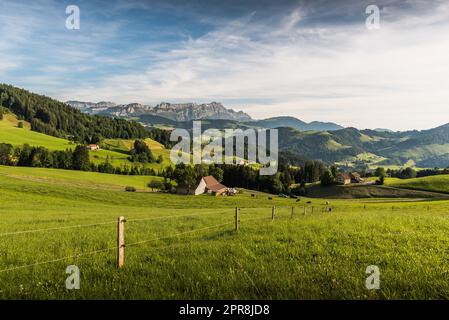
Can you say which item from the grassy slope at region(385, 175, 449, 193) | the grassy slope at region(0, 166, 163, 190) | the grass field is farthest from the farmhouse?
the grass field

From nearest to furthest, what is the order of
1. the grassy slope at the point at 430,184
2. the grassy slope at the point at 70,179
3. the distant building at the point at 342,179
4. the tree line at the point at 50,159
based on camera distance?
the grassy slope at the point at 70,179, the grassy slope at the point at 430,184, the tree line at the point at 50,159, the distant building at the point at 342,179

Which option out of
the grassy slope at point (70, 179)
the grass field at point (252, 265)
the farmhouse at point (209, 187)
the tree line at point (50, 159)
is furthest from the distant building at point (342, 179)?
the grass field at point (252, 265)

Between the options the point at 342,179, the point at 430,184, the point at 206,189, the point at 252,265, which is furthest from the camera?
the point at 342,179

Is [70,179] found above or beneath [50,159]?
beneath

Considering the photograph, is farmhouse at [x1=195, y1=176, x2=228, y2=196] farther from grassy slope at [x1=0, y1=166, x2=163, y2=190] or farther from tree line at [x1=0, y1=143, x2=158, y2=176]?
tree line at [x1=0, y1=143, x2=158, y2=176]

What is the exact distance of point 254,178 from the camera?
176625mm

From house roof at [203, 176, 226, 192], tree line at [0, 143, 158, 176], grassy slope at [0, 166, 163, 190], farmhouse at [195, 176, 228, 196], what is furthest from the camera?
tree line at [0, 143, 158, 176]

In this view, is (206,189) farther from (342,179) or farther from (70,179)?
(342,179)

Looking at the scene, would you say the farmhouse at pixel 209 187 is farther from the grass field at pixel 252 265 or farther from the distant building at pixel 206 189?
the grass field at pixel 252 265

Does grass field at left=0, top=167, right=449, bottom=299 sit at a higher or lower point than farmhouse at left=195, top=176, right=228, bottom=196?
higher

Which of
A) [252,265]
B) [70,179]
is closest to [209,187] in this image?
[70,179]

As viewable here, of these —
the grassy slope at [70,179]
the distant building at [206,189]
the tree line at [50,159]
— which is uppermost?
the tree line at [50,159]

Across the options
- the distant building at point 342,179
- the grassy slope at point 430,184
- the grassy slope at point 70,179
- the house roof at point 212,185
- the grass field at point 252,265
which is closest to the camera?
the grass field at point 252,265
